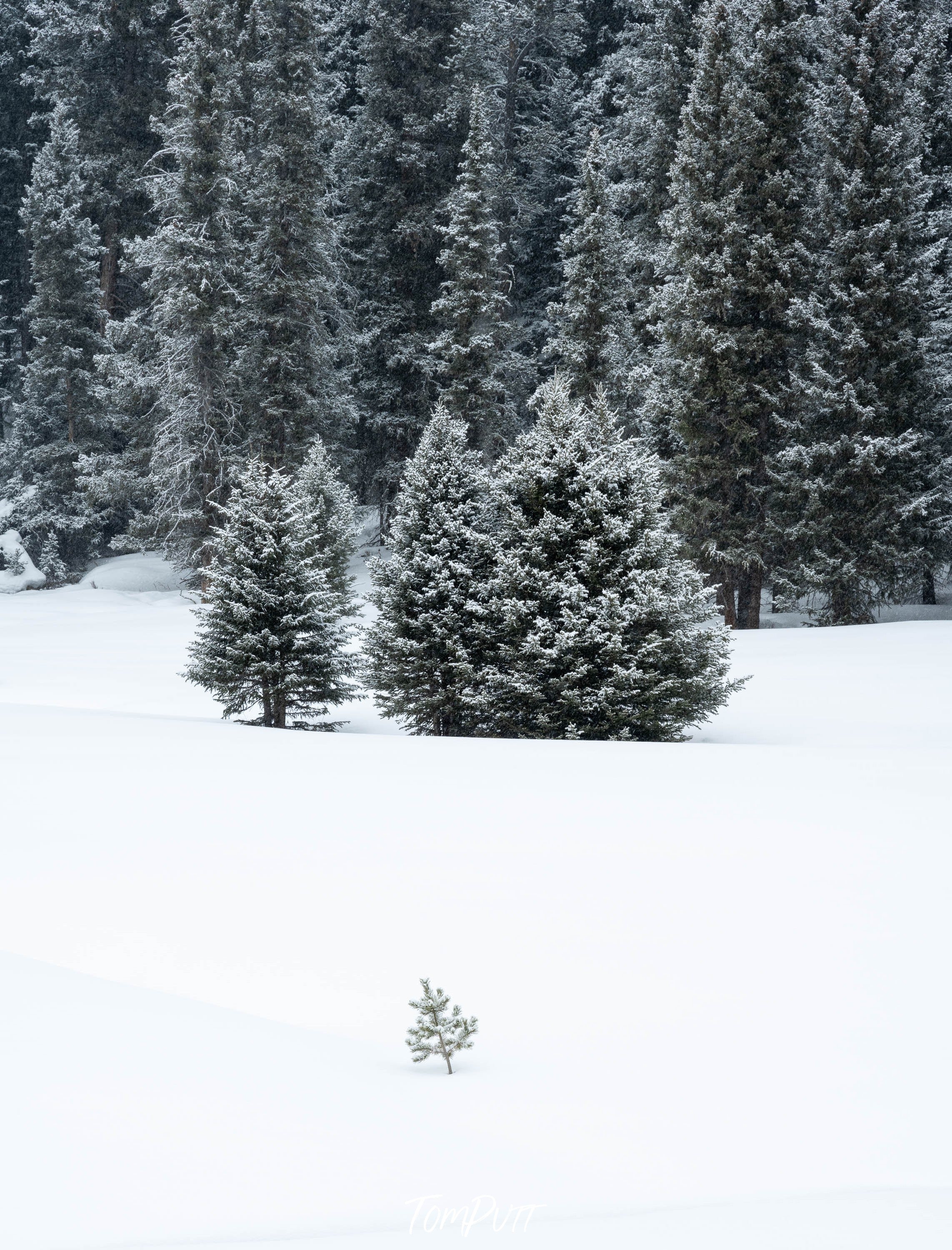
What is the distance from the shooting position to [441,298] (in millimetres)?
29922

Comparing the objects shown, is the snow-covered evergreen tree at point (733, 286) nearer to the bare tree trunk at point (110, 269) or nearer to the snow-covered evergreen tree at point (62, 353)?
the snow-covered evergreen tree at point (62, 353)

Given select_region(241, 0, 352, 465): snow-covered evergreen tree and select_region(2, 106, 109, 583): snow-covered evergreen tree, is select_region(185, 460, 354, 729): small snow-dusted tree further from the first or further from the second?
select_region(2, 106, 109, 583): snow-covered evergreen tree

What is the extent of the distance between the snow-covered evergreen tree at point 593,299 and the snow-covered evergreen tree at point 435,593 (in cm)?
1277

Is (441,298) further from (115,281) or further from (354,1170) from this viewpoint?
(354,1170)

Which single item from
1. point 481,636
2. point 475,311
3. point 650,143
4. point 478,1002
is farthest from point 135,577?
point 478,1002

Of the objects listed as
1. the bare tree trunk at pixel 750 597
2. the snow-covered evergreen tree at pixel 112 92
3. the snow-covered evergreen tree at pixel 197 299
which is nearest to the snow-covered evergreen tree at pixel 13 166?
the snow-covered evergreen tree at pixel 112 92

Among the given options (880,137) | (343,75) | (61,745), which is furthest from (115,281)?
(61,745)

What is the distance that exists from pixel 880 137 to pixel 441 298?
12.1 m

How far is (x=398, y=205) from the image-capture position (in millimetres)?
32875

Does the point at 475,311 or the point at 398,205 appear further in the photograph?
the point at 398,205

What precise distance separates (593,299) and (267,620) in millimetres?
15859

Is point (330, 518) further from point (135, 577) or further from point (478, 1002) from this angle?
point (478, 1002)

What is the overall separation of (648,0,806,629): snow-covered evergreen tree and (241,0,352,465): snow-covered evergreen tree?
1085 centimetres

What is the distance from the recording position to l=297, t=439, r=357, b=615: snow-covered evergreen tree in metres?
19.1
